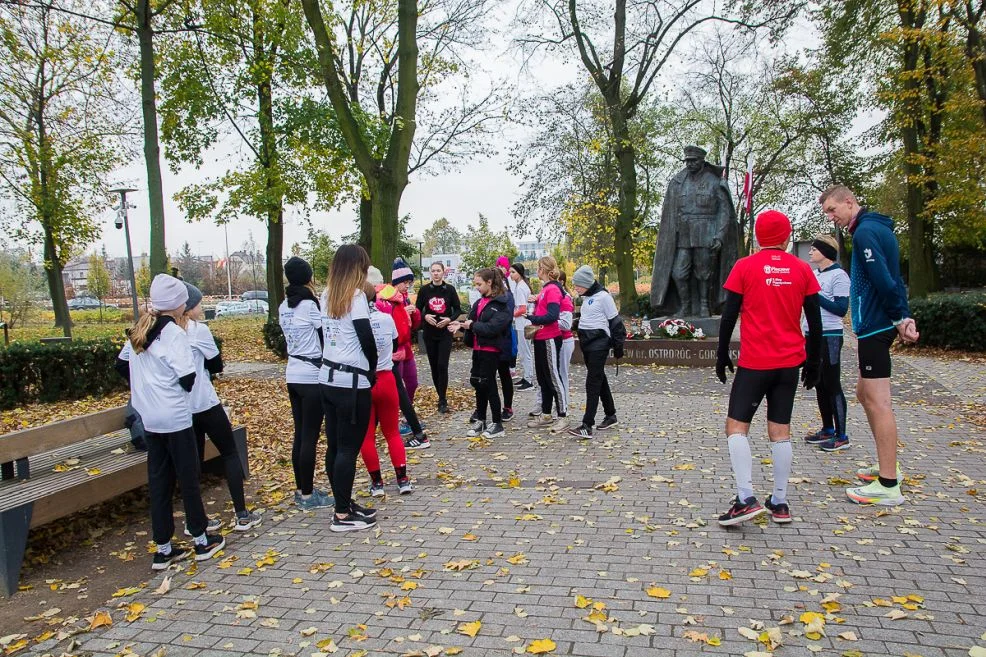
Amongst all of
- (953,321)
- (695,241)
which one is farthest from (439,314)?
(953,321)

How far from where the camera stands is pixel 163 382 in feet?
14.0

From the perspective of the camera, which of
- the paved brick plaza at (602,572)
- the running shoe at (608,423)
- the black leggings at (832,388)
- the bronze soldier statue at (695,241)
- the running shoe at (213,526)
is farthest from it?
the bronze soldier statue at (695,241)

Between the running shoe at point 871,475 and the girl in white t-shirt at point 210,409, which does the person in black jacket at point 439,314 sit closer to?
the girl in white t-shirt at point 210,409

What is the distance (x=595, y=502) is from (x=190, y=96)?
17.1m

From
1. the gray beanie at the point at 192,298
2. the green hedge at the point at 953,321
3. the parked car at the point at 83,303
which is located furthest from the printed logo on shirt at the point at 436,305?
the parked car at the point at 83,303

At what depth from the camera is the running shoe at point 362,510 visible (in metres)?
4.98

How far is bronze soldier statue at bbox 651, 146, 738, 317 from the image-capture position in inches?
545

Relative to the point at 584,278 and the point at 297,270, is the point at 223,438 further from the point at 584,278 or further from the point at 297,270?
the point at 584,278

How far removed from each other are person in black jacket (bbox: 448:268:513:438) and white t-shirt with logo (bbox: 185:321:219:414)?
2968 mm

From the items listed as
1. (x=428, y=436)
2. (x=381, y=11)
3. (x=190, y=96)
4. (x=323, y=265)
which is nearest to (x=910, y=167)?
(x=381, y=11)

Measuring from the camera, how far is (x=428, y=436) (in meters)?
7.78

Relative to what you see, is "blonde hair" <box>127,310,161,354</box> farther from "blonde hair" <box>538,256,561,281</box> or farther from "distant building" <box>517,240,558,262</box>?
"distant building" <box>517,240,558,262</box>

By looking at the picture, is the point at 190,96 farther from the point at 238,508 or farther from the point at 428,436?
the point at 238,508

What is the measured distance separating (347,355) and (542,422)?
3813mm
